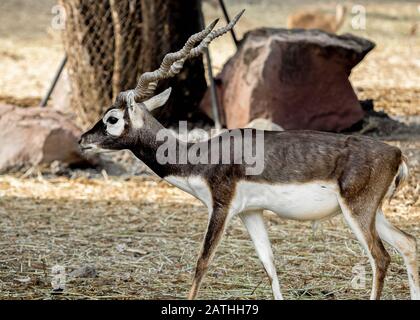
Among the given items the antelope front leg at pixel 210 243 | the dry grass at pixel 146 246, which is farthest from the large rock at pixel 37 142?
the antelope front leg at pixel 210 243

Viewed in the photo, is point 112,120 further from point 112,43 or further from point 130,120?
point 112,43

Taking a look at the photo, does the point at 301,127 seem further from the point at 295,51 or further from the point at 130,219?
the point at 130,219

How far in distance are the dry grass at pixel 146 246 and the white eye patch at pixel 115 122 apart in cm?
94

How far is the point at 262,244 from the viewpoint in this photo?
17.7 ft

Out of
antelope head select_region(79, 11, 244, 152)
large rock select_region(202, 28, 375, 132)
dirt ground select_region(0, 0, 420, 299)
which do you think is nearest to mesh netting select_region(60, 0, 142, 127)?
large rock select_region(202, 28, 375, 132)

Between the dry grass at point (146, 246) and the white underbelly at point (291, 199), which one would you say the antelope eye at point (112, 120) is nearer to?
the white underbelly at point (291, 199)

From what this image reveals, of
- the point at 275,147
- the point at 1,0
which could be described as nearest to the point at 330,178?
the point at 275,147

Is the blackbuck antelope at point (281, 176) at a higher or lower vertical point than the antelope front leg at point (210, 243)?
higher

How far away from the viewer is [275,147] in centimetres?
521

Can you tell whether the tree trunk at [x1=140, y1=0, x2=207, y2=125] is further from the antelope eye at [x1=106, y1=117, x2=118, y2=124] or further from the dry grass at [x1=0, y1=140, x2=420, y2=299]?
the antelope eye at [x1=106, y1=117, x2=118, y2=124]

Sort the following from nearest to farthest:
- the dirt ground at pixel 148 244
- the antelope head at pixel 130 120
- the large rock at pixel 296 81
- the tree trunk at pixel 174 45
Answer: the antelope head at pixel 130 120, the dirt ground at pixel 148 244, the large rock at pixel 296 81, the tree trunk at pixel 174 45

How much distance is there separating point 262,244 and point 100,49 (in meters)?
4.68

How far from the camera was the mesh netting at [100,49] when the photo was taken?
31.1ft
